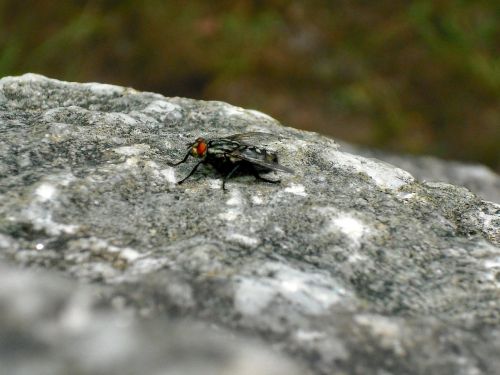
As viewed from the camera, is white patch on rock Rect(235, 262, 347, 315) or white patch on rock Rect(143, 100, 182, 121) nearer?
white patch on rock Rect(235, 262, 347, 315)

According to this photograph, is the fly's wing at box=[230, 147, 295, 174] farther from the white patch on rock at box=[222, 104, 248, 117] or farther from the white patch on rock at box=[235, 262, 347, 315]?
the white patch on rock at box=[235, 262, 347, 315]

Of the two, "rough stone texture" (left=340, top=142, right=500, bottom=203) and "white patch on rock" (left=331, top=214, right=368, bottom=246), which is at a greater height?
"rough stone texture" (left=340, top=142, right=500, bottom=203)

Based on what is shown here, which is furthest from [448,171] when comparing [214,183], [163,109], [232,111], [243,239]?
[243,239]

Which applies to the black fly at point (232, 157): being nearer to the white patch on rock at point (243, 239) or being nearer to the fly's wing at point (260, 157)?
the fly's wing at point (260, 157)

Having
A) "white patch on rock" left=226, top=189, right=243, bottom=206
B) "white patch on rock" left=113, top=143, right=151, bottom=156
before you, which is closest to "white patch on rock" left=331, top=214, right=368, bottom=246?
"white patch on rock" left=226, top=189, right=243, bottom=206

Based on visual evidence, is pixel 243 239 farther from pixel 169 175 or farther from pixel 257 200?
pixel 169 175
